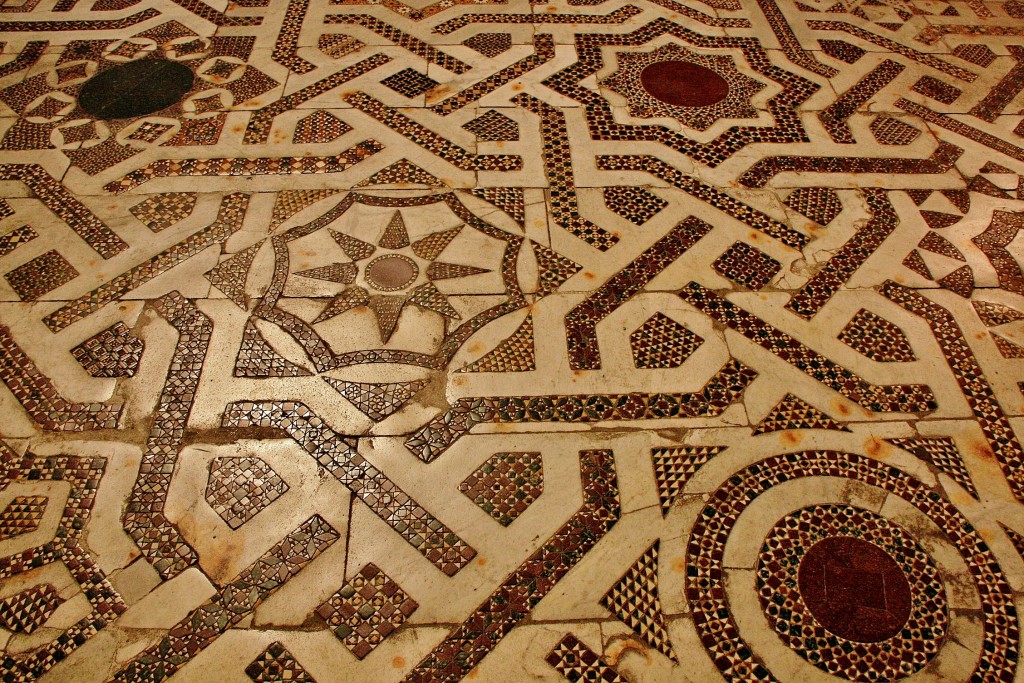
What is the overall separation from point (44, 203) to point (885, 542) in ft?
8.03

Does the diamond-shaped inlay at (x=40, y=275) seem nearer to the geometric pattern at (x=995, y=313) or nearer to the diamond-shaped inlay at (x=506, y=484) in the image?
the diamond-shaped inlay at (x=506, y=484)

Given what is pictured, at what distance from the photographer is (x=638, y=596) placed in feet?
4.61

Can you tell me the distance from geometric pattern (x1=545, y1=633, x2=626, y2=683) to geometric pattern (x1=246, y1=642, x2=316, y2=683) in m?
0.47

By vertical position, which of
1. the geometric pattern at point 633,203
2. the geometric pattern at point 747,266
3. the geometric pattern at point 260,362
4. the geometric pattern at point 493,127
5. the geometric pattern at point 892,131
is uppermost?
the geometric pattern at point 892,131

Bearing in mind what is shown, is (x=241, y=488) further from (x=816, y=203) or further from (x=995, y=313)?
(x=995, y=313)

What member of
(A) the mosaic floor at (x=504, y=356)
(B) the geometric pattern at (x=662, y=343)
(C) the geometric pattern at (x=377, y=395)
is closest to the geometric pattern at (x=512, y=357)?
(A) the mosaic floor at (x=504, y=356)

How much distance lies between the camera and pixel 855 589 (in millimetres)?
1416

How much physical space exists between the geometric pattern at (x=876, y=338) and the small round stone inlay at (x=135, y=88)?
231 centimetres

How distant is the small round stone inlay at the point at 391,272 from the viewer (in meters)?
1.90

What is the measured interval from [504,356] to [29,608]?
1.14m

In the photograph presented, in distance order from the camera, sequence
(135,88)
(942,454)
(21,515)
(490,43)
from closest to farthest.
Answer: (21,515) → (942,454) → (135,88) → (490,43)

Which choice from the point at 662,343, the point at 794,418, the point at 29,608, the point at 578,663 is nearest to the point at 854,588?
the point at 794,418

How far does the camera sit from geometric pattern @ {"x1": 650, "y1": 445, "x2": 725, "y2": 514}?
154cm

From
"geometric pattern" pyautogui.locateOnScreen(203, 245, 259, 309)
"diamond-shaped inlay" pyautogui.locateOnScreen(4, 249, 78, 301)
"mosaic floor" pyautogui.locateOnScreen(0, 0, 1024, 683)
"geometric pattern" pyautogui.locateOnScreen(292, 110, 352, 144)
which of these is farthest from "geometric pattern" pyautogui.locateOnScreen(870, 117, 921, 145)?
"diamond-shaped inlay" pyautogui.locateOnScreen(4, 249, 78, 301)
